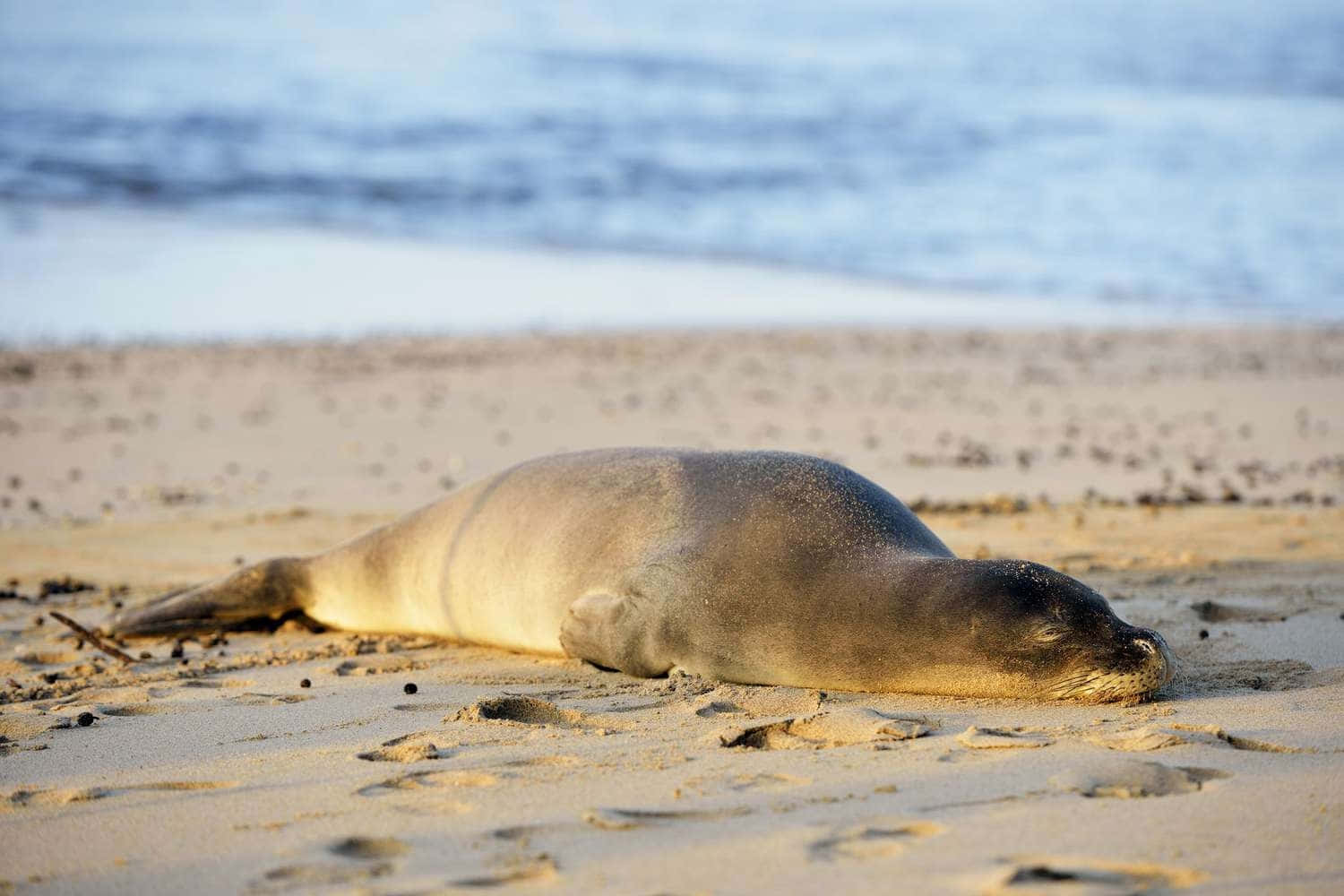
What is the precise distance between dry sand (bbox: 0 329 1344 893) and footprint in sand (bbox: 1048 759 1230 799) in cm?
1

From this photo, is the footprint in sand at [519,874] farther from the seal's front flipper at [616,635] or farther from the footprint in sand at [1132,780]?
the seal's front flipper at [616,635]

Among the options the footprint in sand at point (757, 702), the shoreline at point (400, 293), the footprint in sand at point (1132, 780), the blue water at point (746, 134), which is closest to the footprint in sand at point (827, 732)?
the footprint in sand at point (757, 702)

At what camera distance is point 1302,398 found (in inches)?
496

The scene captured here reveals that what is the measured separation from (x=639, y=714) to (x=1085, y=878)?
176 cm

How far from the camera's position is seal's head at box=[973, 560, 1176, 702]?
444 centimetres

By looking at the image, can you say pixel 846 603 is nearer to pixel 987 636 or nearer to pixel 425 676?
pixel 987 636

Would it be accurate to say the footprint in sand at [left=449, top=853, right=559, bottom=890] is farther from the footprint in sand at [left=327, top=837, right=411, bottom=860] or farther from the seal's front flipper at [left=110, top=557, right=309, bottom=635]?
the seal's front flipper at [left=110, top=557, right=309, bottom=635]

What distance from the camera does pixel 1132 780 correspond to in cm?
364

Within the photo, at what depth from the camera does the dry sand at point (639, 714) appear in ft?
10.7

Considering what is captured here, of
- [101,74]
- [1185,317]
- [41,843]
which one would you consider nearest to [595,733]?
[41,843]

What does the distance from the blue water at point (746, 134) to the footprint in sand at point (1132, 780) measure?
674 inches

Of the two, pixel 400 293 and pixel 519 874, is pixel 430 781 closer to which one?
pixel 519 874

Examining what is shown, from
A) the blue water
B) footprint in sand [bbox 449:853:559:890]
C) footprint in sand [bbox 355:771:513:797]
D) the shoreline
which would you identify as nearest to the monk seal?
footprint in sand [bbox 355:771:513:797]

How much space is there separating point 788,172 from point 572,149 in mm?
5055
